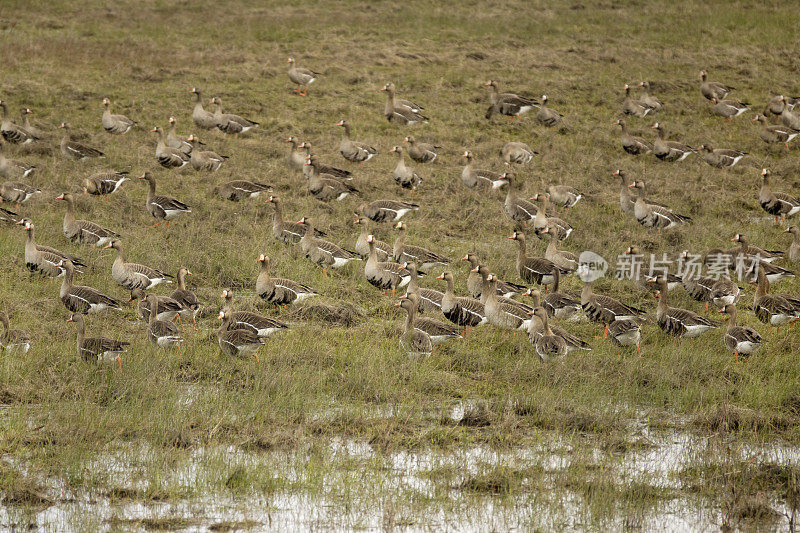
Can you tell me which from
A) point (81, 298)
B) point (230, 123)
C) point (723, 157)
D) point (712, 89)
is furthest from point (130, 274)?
point (712, 89)

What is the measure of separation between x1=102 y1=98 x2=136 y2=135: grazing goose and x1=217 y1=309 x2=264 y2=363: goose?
1296 centimetres

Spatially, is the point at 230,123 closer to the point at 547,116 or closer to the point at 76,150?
the point at 76,150

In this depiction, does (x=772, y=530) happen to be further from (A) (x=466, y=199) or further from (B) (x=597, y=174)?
(B) (x=597, y=174)

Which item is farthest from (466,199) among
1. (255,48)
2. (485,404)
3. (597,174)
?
(255,48)

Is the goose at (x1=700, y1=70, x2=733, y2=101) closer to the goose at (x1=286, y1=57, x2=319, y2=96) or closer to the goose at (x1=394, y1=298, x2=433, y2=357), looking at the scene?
the goose at (x1=286, y1=57, x2=319, y2=96)

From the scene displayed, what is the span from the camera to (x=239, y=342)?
11.9m

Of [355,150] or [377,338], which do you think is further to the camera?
[355,150]

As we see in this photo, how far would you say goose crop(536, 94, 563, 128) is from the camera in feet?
84.4

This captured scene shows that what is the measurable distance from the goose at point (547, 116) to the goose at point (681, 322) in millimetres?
12946

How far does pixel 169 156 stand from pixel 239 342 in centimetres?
1060

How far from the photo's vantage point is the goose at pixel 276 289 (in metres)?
14.3

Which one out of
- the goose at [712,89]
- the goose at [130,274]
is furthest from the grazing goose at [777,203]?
the goose at [130,274]

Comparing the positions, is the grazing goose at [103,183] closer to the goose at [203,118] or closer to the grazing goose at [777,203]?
the goose at [203,118]

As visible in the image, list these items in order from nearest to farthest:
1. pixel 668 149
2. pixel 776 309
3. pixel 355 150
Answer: pixel 776 309
pixel 355 150
pixel 668 149
